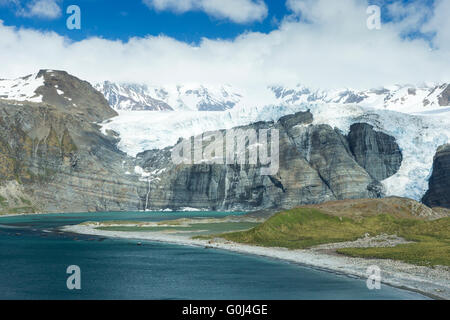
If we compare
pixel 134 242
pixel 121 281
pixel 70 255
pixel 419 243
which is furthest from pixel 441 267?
pixel 134 242

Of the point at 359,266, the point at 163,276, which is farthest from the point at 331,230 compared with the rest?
the point at 163,276

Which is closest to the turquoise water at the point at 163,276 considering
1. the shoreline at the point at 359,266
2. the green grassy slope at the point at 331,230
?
the shoreline at the point at 359,266

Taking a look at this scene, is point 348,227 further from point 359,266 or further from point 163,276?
point 163,276

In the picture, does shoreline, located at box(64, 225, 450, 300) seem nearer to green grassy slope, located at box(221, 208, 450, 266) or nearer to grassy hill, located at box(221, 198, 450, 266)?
grassy hill, located at box(221, 198, 450, 266)

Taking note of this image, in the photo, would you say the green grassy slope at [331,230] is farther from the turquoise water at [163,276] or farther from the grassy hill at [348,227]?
the turquoise water at [163,276]

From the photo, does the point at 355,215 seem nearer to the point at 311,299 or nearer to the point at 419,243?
the point at 419,243
